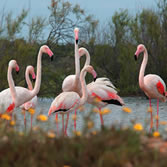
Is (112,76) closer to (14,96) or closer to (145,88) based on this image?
(145,88)

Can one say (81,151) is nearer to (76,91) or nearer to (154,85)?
(76,91)

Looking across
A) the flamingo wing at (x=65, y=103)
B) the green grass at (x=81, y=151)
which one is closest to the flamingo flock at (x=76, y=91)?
the flamingo wing at (x=65, y=103)

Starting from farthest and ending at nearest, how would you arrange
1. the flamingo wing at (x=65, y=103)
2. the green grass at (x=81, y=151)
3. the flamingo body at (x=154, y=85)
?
the flamingo body at (x=154, y=85) < the flamingo wing at (x=65, y=103) < the green grass at (x=81, y=151)

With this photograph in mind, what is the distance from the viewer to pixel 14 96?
7.05 m

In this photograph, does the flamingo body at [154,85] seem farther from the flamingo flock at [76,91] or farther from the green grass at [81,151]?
the green grass at [81,151]

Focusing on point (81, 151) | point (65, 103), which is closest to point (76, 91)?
point (65, 103)

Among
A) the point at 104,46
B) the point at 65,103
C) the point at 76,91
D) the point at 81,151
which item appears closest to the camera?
the point at 81,151

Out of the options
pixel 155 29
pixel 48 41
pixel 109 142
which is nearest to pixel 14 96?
pixel 109 142

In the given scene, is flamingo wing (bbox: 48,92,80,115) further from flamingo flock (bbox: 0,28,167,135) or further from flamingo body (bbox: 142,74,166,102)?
flamingo body (bbox: 142,74,166,102)

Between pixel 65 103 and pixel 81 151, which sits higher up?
pixel 81 151

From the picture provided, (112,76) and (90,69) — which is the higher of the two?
(90,69)

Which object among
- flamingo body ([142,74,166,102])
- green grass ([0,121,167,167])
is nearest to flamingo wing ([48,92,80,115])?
flamingo body ([142,74,166,102])

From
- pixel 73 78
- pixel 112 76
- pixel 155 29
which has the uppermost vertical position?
pixel 155 29

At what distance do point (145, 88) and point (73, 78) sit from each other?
1599 millimetres
